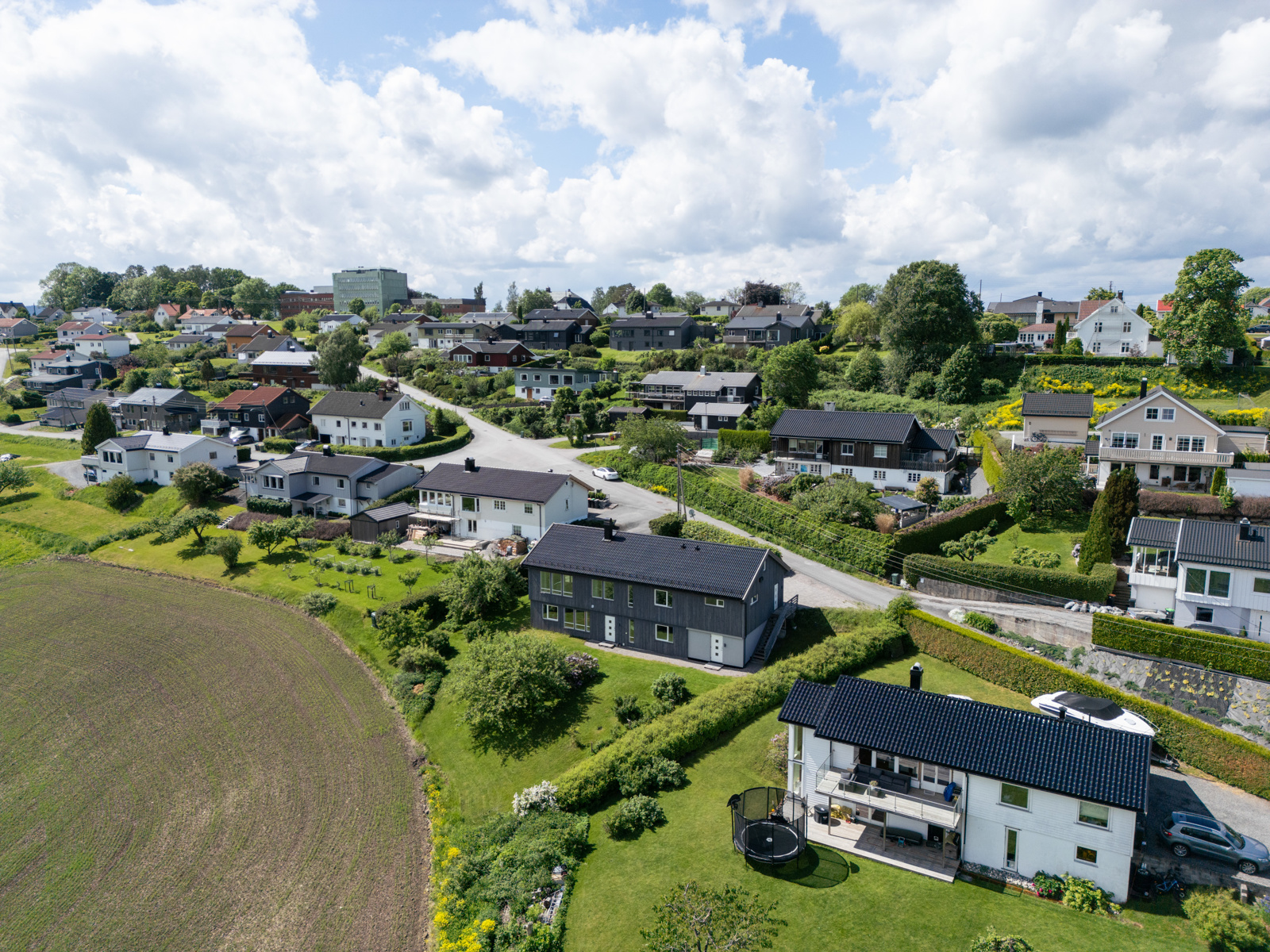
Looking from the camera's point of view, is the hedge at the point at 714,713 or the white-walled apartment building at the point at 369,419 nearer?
the hedge at the point at 714,713

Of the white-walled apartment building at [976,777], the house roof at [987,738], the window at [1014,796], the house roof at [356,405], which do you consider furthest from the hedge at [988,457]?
the house roof at [356,405]

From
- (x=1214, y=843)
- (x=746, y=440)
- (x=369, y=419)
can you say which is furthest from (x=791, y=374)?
(x=1214, y=843)

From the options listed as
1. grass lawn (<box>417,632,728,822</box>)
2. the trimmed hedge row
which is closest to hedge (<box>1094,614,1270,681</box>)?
the trimmed hedge row

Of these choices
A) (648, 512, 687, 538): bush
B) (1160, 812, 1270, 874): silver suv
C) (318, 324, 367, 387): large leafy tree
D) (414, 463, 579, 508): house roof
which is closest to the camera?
(1160, 812, 1270, 874): silver suv

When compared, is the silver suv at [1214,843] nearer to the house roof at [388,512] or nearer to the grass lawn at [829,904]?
the grass lawn at [829,904]

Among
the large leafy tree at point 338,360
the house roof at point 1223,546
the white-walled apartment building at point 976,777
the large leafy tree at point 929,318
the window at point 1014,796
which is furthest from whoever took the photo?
the large leafy tree at point 338,360

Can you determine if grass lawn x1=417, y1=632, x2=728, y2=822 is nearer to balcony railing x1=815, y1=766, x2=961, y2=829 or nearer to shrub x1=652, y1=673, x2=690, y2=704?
shrub x1=652, y1=673, x2=690, y2=704

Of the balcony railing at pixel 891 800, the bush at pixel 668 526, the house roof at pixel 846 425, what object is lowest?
the balcony railing at pixel 891 800
